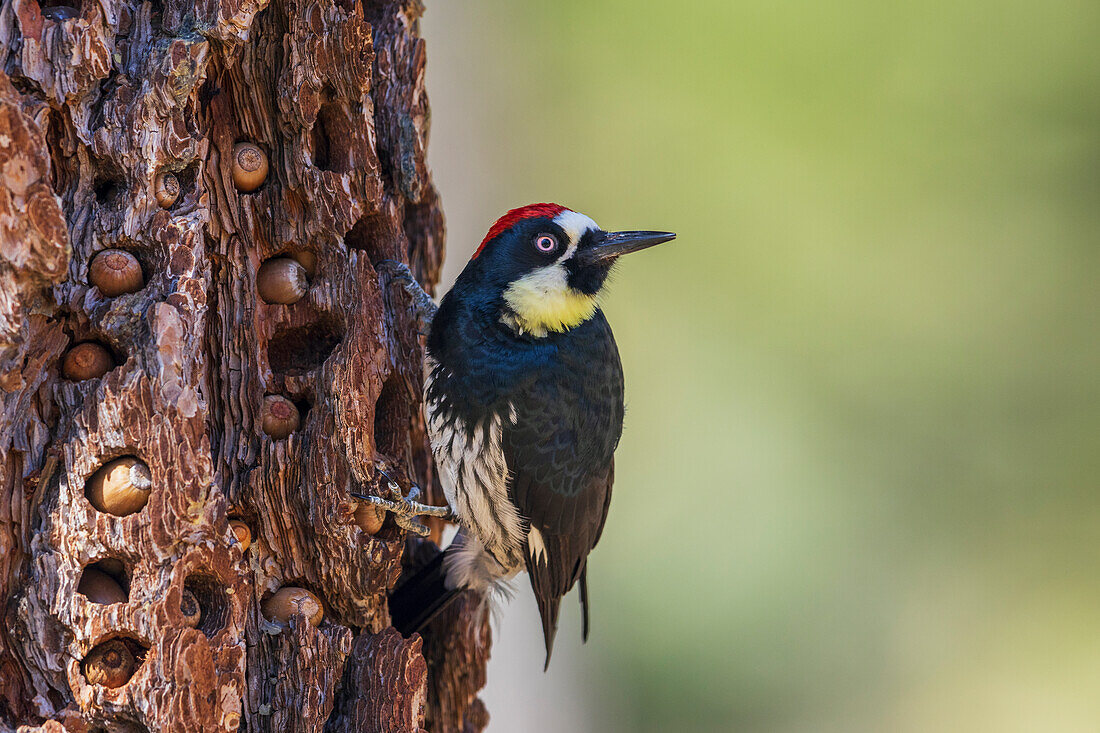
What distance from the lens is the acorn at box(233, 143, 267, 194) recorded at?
256 cm

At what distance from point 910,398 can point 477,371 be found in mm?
Result: 4135

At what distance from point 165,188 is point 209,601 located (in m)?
0.95

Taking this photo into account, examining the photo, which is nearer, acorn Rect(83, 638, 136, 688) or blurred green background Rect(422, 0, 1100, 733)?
acorn Rect(83, 638, 136, 688)

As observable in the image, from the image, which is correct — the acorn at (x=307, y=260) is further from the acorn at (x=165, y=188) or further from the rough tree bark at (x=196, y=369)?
the acorn at (x=165, y=188)

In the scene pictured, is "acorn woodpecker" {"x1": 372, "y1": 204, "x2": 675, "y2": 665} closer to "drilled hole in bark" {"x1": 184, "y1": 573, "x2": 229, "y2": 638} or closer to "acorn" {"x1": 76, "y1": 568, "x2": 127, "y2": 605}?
"drilled hole in bark" {"x1": 184, "y1": 573, "x2": 229, "y2": 638}

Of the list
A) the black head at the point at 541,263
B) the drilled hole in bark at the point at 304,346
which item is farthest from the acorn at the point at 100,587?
the black head at the point at 541,263

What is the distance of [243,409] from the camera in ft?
8.20

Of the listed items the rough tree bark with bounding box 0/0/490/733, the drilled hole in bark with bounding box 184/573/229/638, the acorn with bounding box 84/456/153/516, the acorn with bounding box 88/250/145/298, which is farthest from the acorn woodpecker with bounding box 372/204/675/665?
the acorn with bounding box 84/456/153/516

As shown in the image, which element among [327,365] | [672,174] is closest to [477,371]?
[327,365]

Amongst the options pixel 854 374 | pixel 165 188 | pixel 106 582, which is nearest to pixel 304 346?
pixel 165 188

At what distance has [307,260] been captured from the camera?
2.74 metres

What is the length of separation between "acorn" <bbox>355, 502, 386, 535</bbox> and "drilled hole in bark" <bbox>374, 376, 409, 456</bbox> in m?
0.31

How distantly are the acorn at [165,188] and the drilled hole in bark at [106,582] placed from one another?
31.6 inches

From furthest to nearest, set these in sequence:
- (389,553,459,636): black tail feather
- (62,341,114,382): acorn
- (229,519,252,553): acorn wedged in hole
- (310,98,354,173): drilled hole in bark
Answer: (389,553,459,636): black tail feather → (310,98,354,173): drilled hole in bark → (229,519,252,553): acorn wedged in hole → (62,341,114,382): acorn
